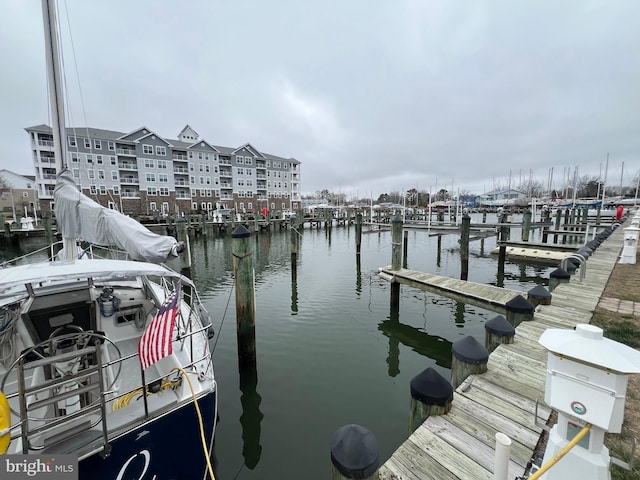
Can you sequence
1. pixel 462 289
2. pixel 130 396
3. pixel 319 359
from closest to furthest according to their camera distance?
pixel 130 396
pixel 319 359
pixel 462 289

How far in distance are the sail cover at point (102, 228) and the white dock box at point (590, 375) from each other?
18.4 ft

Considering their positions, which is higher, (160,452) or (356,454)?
(356,454)

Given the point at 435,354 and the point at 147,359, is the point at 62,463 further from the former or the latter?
the point at 435,354

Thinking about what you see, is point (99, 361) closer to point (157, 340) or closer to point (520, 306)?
point (157, 340)

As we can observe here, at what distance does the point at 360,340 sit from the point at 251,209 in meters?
52.8

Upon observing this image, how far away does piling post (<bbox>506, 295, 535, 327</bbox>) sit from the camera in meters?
5.69

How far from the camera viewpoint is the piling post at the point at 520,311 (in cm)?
569

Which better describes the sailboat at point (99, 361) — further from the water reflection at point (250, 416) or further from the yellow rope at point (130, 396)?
the water reflection at point (250, 416)

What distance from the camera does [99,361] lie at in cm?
280

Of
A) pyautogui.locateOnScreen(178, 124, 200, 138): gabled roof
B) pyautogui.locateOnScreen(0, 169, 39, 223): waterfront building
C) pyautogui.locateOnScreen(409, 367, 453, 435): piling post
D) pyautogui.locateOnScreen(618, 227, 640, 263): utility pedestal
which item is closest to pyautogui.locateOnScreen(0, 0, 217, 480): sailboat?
pyautogui.locateOnScreen(409, 367, 453, 435): piling post

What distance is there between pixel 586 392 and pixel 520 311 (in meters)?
4.56

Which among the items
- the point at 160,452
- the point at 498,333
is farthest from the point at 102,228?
the point at 498,333

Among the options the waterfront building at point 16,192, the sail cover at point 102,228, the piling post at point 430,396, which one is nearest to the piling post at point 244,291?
the sail cover at point 102,228

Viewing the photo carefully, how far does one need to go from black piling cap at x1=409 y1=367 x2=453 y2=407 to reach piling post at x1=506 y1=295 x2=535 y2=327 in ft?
11.3
